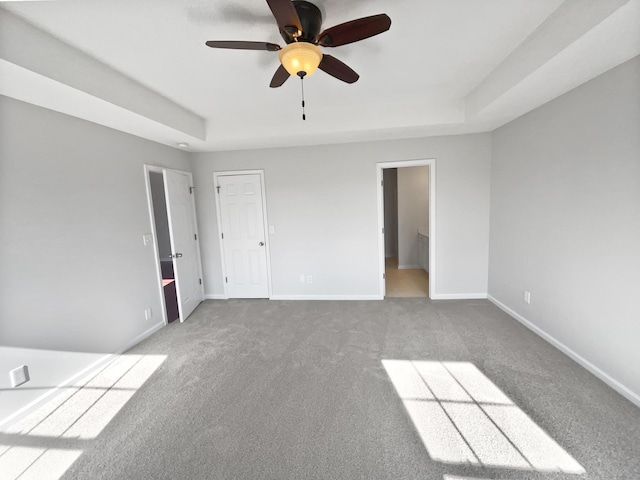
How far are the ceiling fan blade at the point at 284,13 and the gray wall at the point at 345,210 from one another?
255 centimetres

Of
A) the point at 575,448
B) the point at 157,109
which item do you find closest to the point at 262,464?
the point at 575,448

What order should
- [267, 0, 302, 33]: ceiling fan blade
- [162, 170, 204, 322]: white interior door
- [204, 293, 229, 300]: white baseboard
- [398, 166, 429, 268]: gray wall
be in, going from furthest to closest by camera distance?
[398, 166, 429, 268]: gray wall → [204, 293, 229, 300]: white baseboard → [162, 170, 204, 322]: white interior door → [267, 0, 302, 33]: ceiling fan blade

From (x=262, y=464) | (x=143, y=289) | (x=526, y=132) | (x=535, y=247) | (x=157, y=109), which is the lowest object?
(x=262, y=464)

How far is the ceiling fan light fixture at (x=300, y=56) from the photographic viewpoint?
5.09ft

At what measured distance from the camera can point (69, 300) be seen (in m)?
2.32

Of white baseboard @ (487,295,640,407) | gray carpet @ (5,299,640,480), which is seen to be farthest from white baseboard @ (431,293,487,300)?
gray carpet @ (5,299,640,480)

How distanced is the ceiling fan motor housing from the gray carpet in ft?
8.15

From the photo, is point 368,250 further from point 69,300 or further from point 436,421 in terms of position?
point 69,300

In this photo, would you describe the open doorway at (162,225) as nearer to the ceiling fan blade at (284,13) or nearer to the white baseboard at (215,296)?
the white baseboard at (215,296)

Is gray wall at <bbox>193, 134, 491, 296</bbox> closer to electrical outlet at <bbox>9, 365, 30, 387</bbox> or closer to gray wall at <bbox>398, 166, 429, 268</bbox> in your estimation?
gray wall at <bbox>398, 166, 429, 268</bbox>

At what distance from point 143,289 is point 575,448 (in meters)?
4.03

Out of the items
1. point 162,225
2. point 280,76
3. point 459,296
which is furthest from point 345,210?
point 162,225

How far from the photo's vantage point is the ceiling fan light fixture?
155 cm

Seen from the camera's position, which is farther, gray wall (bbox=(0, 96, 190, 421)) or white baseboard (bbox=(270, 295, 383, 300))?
white baseboard (bbox=(270, 295, 383, 300))
